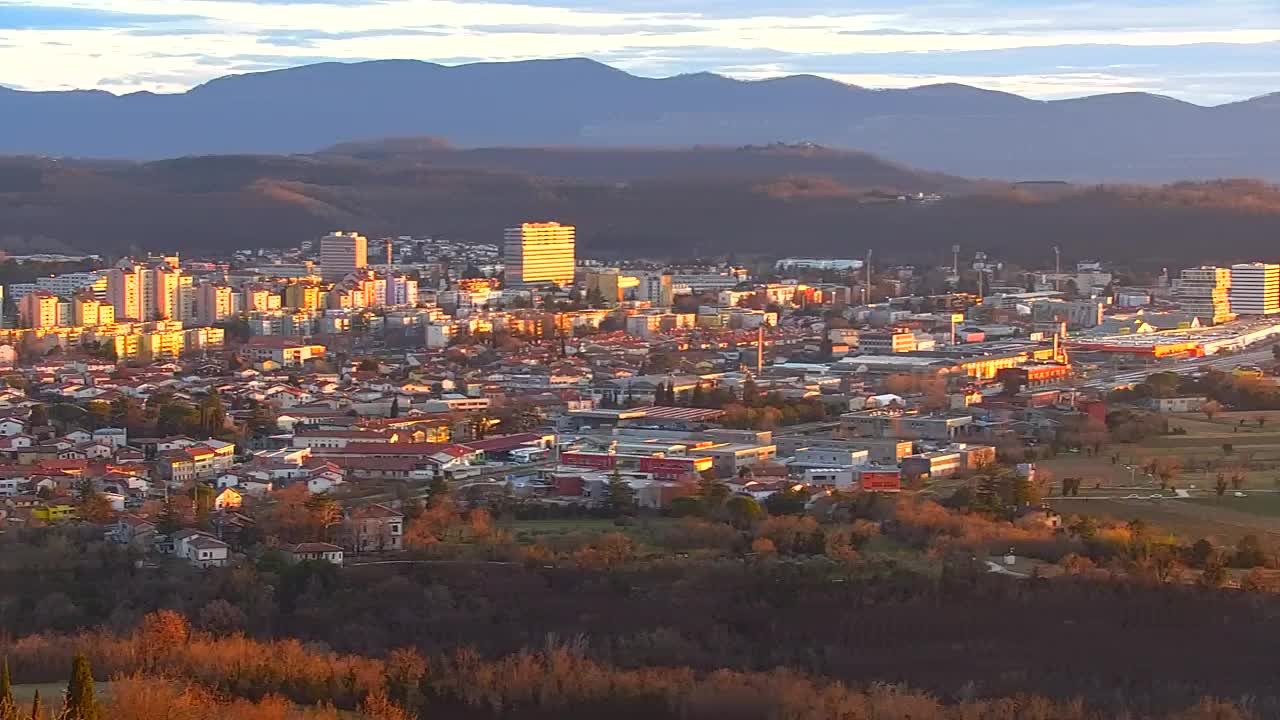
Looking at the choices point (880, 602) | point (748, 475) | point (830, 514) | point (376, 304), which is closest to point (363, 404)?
point (748, 475)

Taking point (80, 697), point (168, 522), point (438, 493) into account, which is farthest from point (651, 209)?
point (80, 697)

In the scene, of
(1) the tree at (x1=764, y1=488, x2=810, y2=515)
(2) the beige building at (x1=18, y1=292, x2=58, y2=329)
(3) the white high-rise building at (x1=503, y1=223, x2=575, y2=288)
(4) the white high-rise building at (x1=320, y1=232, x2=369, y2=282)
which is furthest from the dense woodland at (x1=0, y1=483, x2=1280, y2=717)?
(4) the white high-rise building at (x1=320, y1=232, x2=369, y2=282)

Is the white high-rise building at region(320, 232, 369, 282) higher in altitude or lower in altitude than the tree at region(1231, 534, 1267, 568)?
higher

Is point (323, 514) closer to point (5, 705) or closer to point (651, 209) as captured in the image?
point (5, 705)

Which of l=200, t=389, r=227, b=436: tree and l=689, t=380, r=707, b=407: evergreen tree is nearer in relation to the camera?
l=200, t=389, r=227, b=436: tree

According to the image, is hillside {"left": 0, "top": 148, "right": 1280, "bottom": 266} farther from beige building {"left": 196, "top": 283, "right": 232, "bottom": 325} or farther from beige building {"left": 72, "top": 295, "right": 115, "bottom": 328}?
beige building {"left": 72, "top": 295, "right": 115, "bottom": 328}

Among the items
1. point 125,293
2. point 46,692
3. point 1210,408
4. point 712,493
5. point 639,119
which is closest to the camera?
point 46,692

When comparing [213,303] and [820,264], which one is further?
[820,264]
